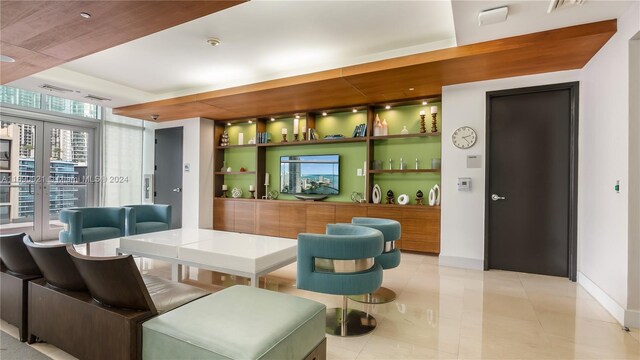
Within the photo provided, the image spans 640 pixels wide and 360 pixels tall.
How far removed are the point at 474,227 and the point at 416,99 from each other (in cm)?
222

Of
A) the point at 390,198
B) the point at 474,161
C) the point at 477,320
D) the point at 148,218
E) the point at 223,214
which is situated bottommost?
the point at 477,320

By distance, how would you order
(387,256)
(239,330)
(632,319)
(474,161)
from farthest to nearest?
(474,161), (387,256), (632,319), (239,330)

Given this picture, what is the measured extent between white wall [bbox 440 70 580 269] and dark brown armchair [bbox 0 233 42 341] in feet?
14.6

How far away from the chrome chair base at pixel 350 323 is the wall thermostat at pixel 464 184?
246cm

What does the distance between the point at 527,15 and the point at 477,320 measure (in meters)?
2.77

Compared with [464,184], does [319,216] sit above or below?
below

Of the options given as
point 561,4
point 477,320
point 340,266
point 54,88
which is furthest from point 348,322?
point 54,88

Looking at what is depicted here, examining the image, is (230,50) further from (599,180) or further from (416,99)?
(599,180)

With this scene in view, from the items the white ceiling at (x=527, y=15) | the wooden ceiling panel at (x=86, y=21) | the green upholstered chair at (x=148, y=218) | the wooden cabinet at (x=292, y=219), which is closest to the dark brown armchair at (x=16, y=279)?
the wooden ceiling panel at (x=86, y=21)

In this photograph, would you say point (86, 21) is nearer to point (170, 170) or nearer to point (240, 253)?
point (240, 253)

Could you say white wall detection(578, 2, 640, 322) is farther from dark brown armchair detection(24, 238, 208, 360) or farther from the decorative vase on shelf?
dark brown armchair detection(24, 238, 208, 360)

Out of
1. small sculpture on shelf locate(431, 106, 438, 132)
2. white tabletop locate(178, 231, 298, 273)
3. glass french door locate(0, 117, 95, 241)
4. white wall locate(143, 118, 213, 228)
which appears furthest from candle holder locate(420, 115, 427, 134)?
glass french door locate(0, 117, 95, 241)

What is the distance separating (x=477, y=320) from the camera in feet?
8.87

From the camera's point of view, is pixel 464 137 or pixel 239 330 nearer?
pixel 239 330
